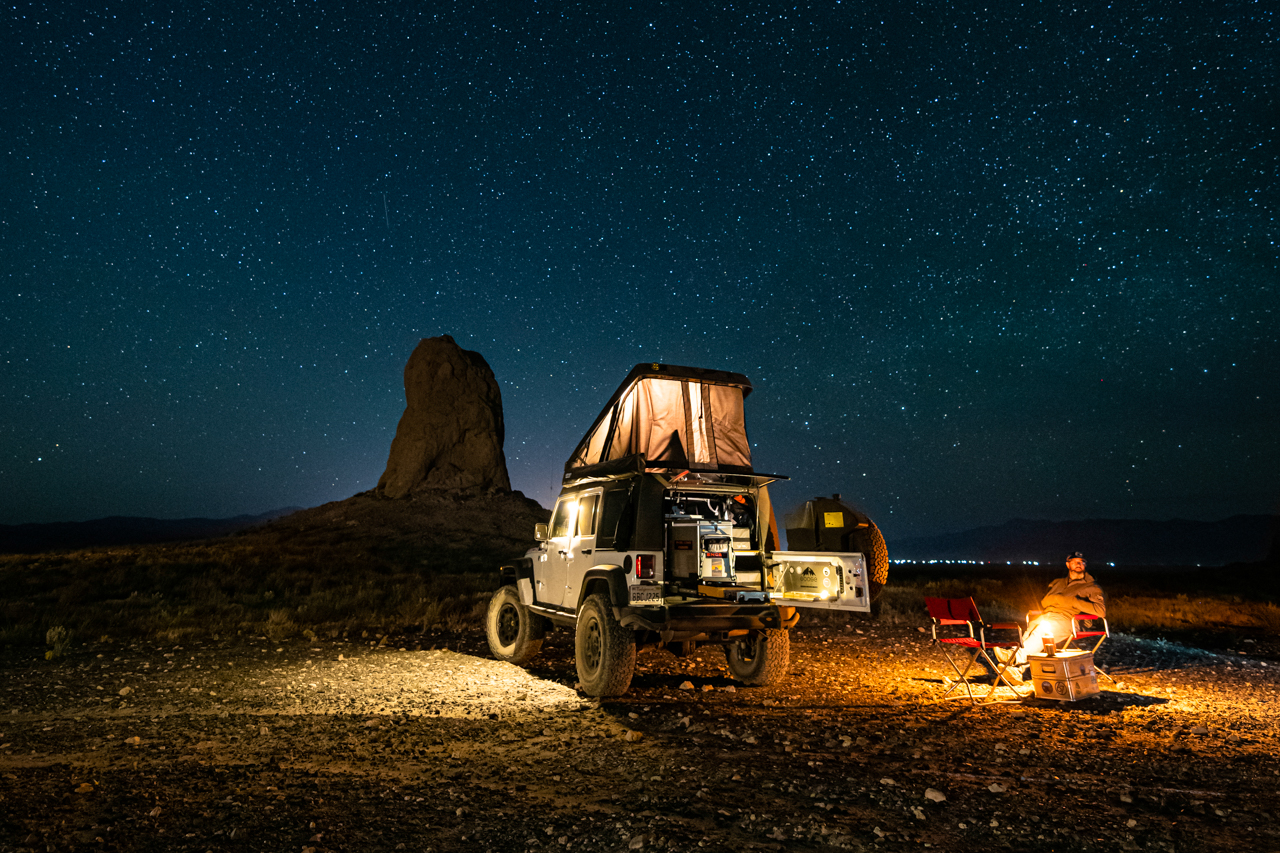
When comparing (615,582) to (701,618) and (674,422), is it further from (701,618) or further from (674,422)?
(674,422)

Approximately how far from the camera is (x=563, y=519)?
10914mm

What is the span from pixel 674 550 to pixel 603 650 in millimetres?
1487

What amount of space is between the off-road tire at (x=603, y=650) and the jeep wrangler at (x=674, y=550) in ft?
0.05

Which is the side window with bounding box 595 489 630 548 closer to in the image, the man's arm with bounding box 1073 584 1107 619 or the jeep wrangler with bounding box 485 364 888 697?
the jeep wrangler with bounding box 485 364 888 697

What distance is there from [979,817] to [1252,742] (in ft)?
12.6

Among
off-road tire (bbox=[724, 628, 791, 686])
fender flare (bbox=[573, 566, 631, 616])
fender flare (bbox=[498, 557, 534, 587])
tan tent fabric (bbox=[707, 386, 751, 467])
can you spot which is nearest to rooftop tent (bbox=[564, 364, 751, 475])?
tan tent fabric (bbox=[707, 386, 751, 467])

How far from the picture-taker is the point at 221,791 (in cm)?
503

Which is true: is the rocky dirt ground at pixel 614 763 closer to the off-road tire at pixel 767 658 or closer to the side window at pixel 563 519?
the off-road tire at pixel 767 658

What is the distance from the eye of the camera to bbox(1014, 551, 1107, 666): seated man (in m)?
8.55

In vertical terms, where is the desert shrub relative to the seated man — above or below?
below

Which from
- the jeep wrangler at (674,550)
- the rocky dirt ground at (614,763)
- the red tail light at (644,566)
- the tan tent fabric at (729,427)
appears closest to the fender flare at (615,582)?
the jeep wrangler at (674,550)

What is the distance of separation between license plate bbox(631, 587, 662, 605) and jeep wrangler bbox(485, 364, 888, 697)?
0.02m

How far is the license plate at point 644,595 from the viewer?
27.3 ft

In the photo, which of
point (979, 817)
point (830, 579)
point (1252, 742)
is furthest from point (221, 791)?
point (1252, 742)
